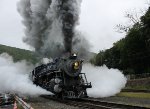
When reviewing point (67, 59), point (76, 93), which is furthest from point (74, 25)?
point (76, 93)

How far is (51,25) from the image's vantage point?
35031 millimetres

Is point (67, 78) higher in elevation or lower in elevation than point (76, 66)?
lower

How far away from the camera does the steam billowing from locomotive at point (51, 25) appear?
32.6 m

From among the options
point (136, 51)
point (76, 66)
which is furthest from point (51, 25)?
point (136, 51)

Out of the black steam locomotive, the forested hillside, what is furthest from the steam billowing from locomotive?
the forested hillside

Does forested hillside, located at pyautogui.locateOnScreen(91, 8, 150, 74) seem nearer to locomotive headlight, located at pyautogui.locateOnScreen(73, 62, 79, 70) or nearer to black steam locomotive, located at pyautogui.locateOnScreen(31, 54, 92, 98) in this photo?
black steam locomotive, located at pyautogui.locateOnScreen(31, 54, 92, 98)

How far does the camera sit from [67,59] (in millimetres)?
30203

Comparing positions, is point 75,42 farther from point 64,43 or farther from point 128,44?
point 128,44

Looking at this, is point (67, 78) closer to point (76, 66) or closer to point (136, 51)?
point (76, 66)

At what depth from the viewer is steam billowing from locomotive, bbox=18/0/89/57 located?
107 feet

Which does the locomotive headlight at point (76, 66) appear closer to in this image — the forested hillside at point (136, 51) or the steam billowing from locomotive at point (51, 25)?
the steam billowing from locomotive at point (51, 25)

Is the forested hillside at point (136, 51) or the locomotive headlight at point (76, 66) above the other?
the forested hillside at point (136, 51)

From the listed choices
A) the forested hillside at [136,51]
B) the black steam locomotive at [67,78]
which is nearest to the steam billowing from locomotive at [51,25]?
the black steam locomotive at [67,78]

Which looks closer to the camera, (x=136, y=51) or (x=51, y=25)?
(x=51, y=25)
